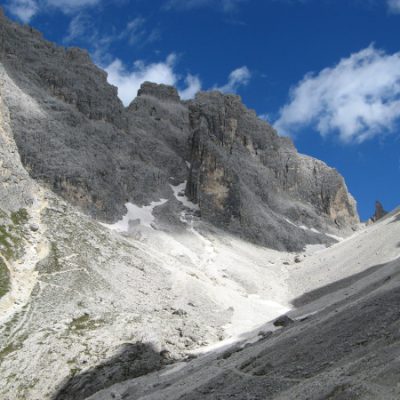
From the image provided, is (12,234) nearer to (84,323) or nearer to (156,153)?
(84,323)

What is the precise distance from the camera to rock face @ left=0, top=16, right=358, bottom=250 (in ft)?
294

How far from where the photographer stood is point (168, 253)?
246 feet

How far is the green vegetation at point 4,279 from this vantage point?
42537 millimetres

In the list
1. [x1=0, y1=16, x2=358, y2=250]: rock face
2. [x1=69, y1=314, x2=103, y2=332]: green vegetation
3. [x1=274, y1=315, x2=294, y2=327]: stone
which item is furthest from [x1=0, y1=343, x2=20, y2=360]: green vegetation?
[x1=0, y1=16, x2=358, y2=250]: rock face

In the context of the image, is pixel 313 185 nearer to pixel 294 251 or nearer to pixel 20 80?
pixel 294 251

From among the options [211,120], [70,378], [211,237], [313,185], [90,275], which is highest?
[211,120]

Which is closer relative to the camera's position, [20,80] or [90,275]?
[90,275]

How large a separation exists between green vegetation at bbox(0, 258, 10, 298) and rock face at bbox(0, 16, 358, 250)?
1552 inches

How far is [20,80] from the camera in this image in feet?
334

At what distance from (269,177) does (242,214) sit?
3051 centimetres

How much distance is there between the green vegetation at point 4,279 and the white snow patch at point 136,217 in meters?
37.0

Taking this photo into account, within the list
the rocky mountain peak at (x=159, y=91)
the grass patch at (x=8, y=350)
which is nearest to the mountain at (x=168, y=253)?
the grass patch at (x=8, y=350)

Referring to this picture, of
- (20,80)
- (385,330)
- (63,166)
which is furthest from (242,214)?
(385,330)

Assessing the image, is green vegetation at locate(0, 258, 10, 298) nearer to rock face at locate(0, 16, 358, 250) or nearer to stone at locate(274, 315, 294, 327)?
stone at locate(274, 315, 294, 327)
